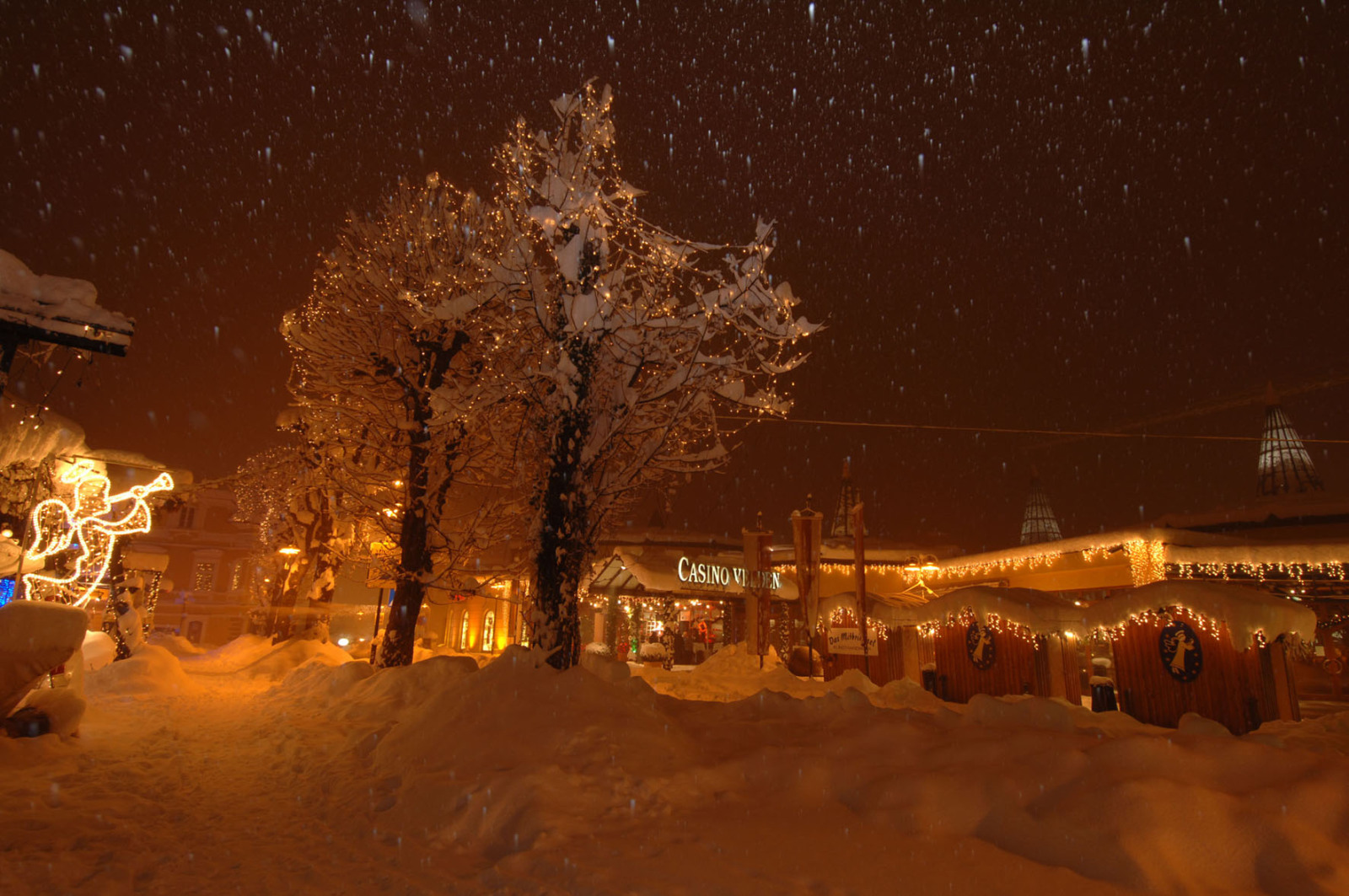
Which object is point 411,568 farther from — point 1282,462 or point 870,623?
point 1282,462

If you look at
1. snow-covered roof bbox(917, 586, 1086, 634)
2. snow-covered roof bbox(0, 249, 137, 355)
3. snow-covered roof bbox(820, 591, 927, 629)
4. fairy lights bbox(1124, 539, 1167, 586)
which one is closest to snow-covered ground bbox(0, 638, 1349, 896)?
snow-covered roof bbox(0, 249, 137, 355)

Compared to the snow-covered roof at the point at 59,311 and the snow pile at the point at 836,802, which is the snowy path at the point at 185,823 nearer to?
the snow pile at the point at 836,802

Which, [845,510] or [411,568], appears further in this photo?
[845,510]

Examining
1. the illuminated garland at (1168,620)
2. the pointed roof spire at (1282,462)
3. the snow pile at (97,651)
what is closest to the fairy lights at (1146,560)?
the illuminated garland at (1168,620)

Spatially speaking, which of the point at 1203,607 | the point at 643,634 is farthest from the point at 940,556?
the point at 1203,607

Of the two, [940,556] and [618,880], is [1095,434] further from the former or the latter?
[940,556]

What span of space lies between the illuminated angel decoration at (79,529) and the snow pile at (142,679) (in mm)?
2091

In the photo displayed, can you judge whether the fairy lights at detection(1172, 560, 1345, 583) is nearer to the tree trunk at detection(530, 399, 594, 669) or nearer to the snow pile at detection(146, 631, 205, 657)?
the tree trunk at detection(530, 399, 594, 669)

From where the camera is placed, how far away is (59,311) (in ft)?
29.2

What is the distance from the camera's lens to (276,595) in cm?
2275

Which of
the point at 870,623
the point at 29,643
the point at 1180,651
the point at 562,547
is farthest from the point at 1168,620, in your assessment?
the point at 29,643

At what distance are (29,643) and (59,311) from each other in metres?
4.79

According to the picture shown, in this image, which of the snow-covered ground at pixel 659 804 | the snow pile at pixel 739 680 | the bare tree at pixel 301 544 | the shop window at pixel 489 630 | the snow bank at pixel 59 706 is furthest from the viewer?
the shop window at pixel 489 630

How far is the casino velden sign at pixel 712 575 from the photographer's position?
1029 inches
